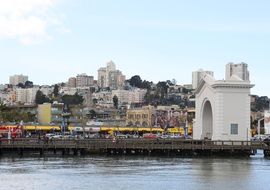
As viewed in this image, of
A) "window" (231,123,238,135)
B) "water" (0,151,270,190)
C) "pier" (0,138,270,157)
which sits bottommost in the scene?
"water" (0,151,270,190)

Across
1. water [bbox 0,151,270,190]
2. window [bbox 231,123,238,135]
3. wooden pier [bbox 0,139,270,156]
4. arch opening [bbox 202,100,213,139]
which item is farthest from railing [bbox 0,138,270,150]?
arch opening [bbox 202,100,213,139]

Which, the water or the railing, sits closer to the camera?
the water

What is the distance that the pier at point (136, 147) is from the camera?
88750 mm

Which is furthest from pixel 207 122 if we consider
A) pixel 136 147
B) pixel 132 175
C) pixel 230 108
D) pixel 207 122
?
pixel 132 175

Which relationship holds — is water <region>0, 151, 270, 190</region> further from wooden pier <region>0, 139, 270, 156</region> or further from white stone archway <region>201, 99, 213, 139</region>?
white stone archway <region>201, 99, 213, 139</region>

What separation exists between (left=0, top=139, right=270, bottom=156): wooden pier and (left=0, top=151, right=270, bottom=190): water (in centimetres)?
947

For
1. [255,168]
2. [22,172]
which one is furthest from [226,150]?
[22,172]

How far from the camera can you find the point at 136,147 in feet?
292

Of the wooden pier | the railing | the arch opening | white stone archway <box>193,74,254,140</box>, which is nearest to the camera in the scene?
the railing

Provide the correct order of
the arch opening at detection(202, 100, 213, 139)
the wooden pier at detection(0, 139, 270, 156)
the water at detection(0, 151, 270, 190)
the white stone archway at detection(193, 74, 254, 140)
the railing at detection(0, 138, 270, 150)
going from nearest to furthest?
the water at detection(0, 151, 270, 190) → the railing at detection(0, 138, 270, 150) → the wooden pier at detection(0, 139, 270, 156) → the white stone archway at detection(193, 74, 254, 140) → the arch opening at detection(202, 100, 213, 139)

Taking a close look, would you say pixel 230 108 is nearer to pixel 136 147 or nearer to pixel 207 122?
pixel 207 122

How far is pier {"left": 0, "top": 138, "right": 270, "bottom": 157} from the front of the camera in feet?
291

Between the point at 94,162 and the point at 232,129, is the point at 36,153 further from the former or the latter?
the point at 232,129

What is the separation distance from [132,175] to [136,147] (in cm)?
2897
